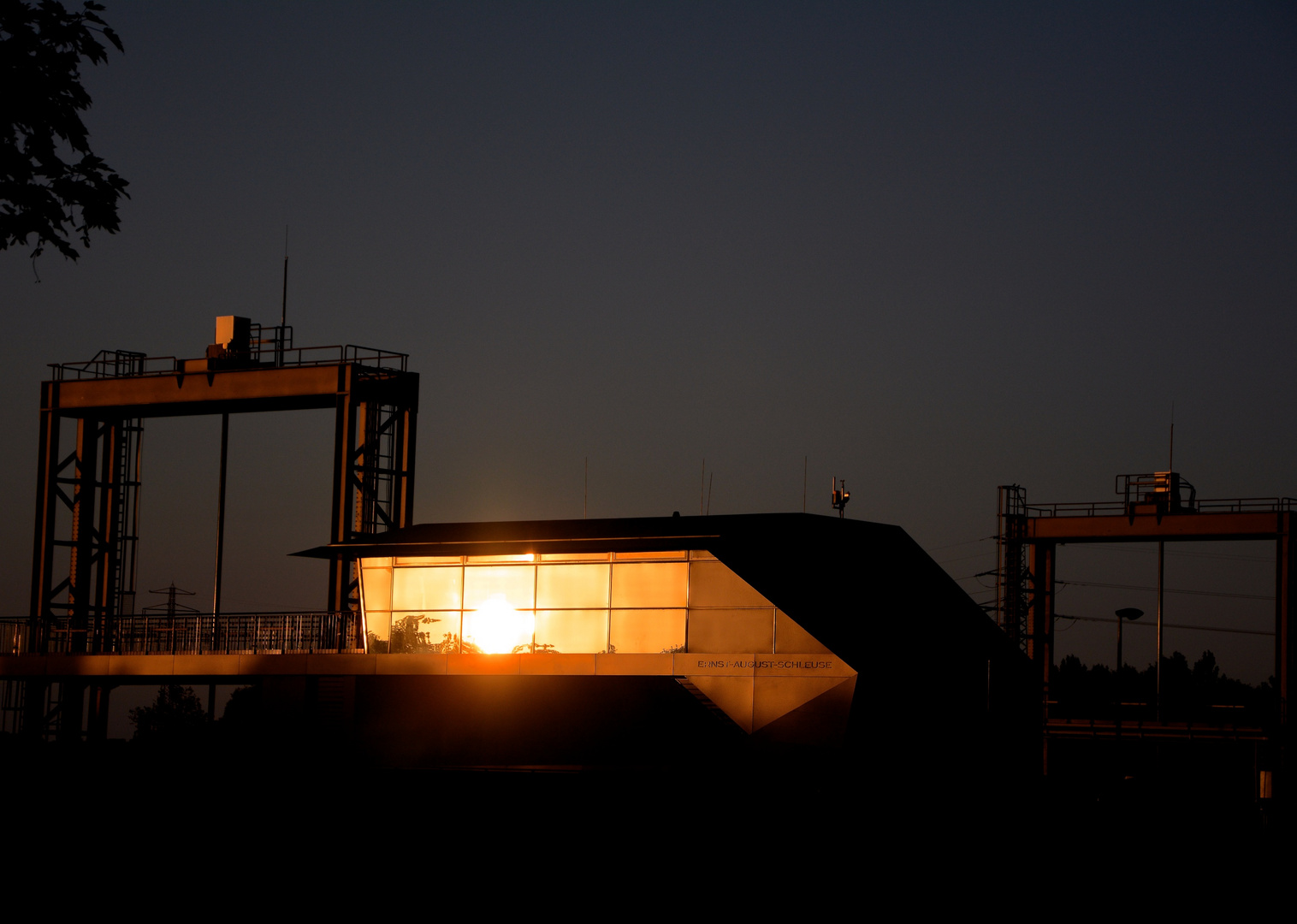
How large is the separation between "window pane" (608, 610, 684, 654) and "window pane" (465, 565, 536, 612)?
294cm

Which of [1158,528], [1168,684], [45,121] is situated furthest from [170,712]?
[45,121]

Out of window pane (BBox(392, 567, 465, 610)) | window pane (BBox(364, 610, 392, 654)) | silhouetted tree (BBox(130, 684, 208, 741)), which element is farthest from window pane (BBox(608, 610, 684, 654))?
silhouetted tree (BBox(130, 684, 208, 741))

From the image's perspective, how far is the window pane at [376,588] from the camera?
45.1 metres

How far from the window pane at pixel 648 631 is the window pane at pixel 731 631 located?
0.40 meters

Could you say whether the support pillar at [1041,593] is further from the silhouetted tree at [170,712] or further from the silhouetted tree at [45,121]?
the silhouetted tree at [170,712]

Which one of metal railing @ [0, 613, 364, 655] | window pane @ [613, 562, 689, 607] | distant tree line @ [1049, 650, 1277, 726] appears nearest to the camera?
window pane @ [613, 562, 689, 607]

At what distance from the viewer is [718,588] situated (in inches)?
1582

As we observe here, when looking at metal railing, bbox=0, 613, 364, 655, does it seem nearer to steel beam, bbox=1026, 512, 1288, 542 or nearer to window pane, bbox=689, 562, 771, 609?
window pane, bbox=689, 562, 771, 609

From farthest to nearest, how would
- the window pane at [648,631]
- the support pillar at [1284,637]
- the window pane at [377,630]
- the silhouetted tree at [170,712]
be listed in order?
the silhouetted tree at [170,712] < the support pillar at [1284,637] < the window pane at [377,630] < the window pane at [648,631]

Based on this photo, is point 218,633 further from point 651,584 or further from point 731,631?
point 731,631

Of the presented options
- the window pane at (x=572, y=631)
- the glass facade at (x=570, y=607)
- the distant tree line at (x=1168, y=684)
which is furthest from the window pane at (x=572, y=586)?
the distant tree line at (x=1168, y=684)

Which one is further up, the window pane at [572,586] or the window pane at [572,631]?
the window pane at [572,586]

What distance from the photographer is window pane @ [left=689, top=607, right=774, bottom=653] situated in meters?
39.5

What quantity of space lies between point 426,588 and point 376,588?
1782 mm
